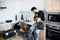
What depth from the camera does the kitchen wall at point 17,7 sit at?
4.33m

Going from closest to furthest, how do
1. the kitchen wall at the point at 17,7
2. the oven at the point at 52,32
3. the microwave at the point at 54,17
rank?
the oven at the point at 52,32 → the microwave at the point at 54,17 → the kitchen wall at the point at 17,7

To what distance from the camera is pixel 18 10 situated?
4.52 meters

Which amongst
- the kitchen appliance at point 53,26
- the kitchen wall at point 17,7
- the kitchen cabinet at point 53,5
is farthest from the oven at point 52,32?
the kitchen wall at point 17,7

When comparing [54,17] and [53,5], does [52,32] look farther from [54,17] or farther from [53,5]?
[53,5]

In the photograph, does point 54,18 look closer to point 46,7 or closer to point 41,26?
point 46,7

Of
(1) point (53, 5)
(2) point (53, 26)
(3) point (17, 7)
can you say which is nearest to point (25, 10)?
(3) point (17, 7)

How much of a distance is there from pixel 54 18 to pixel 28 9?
1.14 metres

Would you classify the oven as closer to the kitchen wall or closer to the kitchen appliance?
the kitchen appliance

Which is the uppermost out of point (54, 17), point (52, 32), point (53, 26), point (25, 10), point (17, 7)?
point (17, 7)

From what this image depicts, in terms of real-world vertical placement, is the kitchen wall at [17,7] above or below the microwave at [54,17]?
above

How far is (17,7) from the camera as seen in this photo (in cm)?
450

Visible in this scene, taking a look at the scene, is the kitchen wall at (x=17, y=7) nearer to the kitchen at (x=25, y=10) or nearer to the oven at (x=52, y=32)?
the kitchen at (x=25, y=10)

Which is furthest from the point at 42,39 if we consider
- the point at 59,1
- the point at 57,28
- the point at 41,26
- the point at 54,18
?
the point at 41,26

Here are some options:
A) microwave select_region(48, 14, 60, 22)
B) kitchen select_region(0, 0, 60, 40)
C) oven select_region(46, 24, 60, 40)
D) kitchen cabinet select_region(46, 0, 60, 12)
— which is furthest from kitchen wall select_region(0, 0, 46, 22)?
oven select_region(46, 24, 60, 40)
